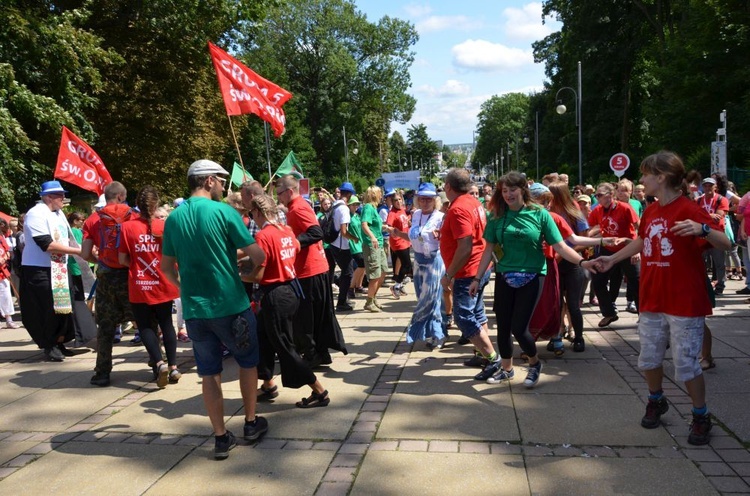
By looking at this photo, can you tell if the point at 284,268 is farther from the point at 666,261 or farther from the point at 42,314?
the point at 42,314

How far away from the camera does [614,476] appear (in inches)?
139

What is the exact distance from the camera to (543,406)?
4.76 meters

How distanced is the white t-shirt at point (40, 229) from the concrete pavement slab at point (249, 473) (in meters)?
3.62

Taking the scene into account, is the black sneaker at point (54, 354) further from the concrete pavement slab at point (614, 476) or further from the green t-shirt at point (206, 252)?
the concrete pavement slab at point (614, 476)

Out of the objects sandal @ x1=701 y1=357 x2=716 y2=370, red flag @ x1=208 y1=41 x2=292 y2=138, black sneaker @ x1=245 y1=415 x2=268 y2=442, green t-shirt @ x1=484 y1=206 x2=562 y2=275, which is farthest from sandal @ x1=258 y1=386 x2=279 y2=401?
red flag @ x1=208 y1=41 x2=292 y2=138

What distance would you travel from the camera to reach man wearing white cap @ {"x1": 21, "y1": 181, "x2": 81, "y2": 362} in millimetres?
6662

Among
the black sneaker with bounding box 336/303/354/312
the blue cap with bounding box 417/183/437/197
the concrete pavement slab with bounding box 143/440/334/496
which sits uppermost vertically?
the blue cap with bounding box 417/183/437/197

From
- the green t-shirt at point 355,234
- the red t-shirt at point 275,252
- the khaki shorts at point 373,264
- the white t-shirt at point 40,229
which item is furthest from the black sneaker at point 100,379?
the khaki shorts at point 373,264

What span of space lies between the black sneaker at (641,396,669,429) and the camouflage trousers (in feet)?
14.6

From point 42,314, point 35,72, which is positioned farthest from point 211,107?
point 42,314

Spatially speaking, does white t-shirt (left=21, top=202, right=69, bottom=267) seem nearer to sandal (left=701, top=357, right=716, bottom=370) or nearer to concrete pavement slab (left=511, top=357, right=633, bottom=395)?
concrete pavement slab (left=511, top=357, right=633, bottom=395)

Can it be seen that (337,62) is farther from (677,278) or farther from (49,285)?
(677,278)

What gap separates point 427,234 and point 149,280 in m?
2.86

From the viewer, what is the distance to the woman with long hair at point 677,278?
3.87 metres
